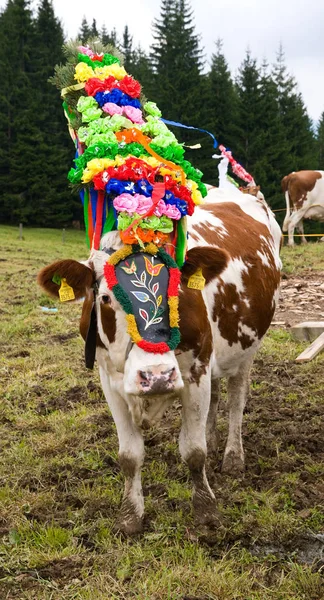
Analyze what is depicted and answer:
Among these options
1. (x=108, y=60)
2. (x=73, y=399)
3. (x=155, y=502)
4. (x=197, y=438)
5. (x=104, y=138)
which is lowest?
(x=73, y=399)

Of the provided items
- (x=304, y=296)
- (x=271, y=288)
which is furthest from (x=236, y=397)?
(x=304, y=296)

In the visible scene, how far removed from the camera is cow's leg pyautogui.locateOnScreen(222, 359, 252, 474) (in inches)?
165

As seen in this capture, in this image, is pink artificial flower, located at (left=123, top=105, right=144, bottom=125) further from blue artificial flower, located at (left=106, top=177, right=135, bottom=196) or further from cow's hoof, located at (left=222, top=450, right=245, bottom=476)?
cow's hoof, located at (left=222, top=450, right=245, bottom=476)

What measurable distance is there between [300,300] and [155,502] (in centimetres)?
674

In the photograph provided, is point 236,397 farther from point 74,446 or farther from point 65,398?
point 65,398

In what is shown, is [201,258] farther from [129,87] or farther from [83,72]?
[83,72]

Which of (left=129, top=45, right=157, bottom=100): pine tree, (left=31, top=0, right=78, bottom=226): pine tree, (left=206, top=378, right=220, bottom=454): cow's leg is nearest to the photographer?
(left=206, top=378, right=220, bottom=454): cow's leg

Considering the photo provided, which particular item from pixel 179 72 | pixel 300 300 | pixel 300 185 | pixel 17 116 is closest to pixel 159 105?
pixel 179 72

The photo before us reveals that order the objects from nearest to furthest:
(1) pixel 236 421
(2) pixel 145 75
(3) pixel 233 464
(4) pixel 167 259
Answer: (4) pixel 167 259 < (3) pixel 233 464 < (1) pixel 236 421 < (2) pixel 145 75

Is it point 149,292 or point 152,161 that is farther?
point 152,161

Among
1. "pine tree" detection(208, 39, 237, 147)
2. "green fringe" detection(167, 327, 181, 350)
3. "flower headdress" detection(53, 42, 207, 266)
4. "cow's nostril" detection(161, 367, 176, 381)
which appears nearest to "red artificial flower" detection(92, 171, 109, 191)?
"flower headdress" detection(53, 42, 207, 266)

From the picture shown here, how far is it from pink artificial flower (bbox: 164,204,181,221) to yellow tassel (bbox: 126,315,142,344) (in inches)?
25.6

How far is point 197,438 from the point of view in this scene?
3479mm

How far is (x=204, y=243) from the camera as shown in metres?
3.94
